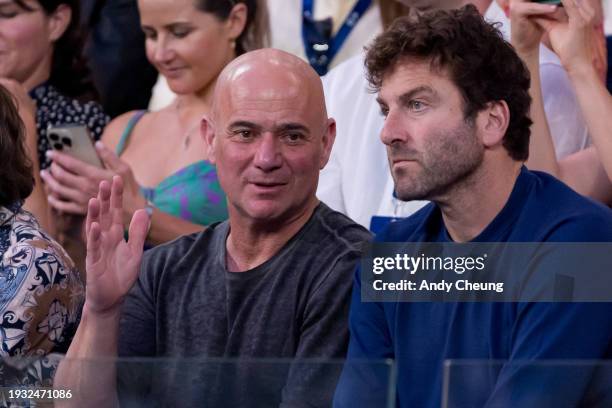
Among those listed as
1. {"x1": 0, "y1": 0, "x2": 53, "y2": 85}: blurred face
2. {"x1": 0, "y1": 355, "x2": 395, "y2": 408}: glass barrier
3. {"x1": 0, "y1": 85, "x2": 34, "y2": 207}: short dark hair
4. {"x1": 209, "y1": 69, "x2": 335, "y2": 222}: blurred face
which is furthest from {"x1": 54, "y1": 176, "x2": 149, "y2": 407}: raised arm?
{"x1": 0, "y1": 0, "x2": 53, "y2": 85}: blurred face

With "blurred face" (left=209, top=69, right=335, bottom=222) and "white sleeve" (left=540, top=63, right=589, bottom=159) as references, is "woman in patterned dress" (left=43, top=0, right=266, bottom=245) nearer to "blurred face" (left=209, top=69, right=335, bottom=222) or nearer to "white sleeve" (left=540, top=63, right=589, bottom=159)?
"blurred face" (left=209, top=69, right=335, bottom=222)

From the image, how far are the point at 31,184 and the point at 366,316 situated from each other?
92cm

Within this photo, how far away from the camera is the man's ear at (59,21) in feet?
12.9

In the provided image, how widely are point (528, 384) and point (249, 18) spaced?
1943mm

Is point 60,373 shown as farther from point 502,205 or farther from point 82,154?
point 82,154

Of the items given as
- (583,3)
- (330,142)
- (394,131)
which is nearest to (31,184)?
(330,142)

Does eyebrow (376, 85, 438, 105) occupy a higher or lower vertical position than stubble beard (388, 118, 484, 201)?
higher

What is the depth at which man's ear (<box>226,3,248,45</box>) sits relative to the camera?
368cm

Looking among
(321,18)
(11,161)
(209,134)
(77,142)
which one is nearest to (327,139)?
(209,134)

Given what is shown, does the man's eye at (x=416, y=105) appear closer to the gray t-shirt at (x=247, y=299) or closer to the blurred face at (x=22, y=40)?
the gray t-shirt at (x=247, y=299)

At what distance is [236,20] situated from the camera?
3.69 metres

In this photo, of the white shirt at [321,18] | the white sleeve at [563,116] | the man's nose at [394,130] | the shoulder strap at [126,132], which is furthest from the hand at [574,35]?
the shoulder strap at [126,132]

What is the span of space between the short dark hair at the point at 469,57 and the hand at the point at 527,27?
1.24 ft

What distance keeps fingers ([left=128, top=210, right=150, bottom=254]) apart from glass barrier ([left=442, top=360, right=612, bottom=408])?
36.8 inches
